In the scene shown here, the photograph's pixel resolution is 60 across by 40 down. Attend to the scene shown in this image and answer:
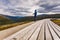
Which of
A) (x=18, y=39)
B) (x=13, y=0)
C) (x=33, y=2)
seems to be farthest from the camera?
(x=33, y=2)

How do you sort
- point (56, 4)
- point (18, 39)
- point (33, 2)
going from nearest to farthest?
1. point (18, 39)
2. point (33, 2)
3. point (56, 4)

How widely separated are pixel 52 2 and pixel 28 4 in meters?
2.13

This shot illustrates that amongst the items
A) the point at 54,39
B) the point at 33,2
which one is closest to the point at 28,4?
the point at 33,2

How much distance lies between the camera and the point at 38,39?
448 cm

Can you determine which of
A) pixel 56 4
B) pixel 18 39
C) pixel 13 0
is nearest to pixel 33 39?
pixel 18 39

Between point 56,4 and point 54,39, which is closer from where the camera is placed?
point 54,39

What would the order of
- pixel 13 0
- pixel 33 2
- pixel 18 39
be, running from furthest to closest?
pixel 33 2
pixel 13 0
pixel 18 39

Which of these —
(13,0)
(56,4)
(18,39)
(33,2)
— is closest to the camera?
(18,39)

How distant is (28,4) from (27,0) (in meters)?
1.14

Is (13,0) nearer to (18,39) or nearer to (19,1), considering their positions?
(19,1)

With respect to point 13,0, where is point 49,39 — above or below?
below

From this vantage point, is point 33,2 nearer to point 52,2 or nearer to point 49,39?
point 52,2

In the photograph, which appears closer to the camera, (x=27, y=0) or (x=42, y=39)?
(x=42, y=39)

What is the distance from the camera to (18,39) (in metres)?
4.41
